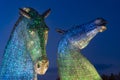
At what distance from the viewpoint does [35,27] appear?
8.09m

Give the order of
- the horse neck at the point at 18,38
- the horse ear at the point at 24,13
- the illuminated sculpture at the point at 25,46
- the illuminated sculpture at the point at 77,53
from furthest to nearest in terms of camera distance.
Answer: the illuminated sculpture at the point at 77,53
the horse neck at the point at 18,38
the horse ear at the point at 24,13
the illuminated sculpture at the point at 25,46

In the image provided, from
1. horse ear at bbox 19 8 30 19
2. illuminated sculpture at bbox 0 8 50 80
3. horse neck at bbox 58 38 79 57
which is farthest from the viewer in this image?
horse neck at bbox 58 38 79 57

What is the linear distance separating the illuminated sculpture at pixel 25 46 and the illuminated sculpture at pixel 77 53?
1.96 metres

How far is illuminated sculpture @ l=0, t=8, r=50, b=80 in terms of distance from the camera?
26.3ft

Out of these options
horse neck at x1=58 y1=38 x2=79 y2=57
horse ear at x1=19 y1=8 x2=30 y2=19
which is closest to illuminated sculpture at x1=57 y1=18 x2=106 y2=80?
horse neck at x1=58 y1=38 x2=79 y2=57

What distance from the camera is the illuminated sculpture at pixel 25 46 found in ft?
26.3

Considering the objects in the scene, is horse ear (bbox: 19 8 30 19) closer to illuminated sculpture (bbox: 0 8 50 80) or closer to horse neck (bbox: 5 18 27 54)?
illuminated sculpture (bbox: 0 8 50 80)

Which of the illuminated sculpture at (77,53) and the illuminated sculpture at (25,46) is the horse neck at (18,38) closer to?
the illuminated sculpture at (25,46)

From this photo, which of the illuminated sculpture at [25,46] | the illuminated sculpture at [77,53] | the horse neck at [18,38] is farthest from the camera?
the illuminated sculpture at [77,53]

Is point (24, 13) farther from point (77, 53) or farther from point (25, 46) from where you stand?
point (77, 53)

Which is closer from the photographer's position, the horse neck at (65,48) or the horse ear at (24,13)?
the horse ear at (24,13)

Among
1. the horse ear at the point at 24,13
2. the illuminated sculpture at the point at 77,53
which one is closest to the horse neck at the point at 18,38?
the horse ear at the point at 24,13

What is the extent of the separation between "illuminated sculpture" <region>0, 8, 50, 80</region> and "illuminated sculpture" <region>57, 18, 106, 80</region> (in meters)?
1.96

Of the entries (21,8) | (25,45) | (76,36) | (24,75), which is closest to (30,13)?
(21,8)
